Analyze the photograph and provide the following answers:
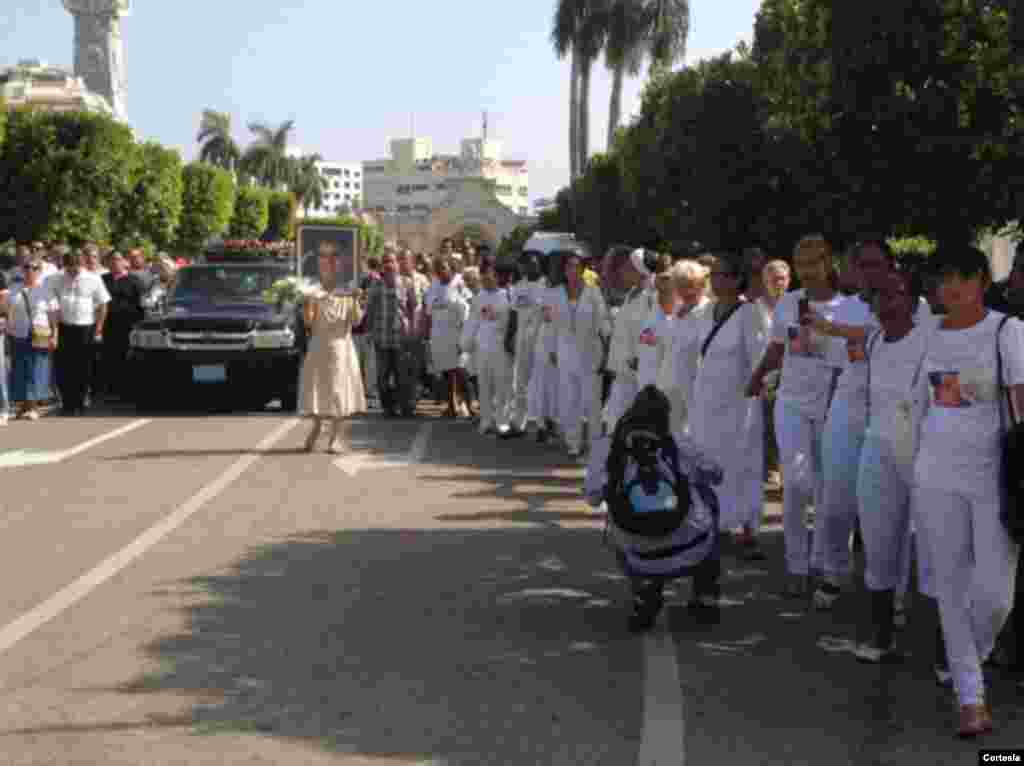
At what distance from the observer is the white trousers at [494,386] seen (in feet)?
58.7

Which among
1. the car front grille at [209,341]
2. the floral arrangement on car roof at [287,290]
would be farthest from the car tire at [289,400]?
the floral arrangement on car roof at [287,290]

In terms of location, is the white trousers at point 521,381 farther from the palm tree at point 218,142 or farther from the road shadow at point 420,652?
the palm tree at point 218,142

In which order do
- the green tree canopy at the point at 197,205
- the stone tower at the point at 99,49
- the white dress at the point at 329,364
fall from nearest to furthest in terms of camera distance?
the white dress at the point at 329,364 < the green tree canopy at the point at 197,205 < the stone tower at the point at 99,49

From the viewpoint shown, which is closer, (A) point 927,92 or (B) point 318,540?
(B) point 318,540

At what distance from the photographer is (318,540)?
10.3 meters

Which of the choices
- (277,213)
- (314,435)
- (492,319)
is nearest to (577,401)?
(314,435)

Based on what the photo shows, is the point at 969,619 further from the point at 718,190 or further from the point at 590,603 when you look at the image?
the point at 718,190

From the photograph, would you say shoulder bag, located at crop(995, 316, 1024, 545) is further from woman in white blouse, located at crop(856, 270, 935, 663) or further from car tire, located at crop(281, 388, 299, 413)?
car tire, located at crop(281, 388, 299, 413)

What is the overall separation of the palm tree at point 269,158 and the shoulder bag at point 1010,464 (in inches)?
5772

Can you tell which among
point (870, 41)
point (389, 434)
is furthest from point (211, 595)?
point (870, 41)

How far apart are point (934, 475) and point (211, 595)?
397cm

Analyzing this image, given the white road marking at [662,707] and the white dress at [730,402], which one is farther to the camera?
the white dress at [730,402]

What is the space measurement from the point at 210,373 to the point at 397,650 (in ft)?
43.5

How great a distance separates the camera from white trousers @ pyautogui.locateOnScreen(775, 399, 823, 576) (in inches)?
333
